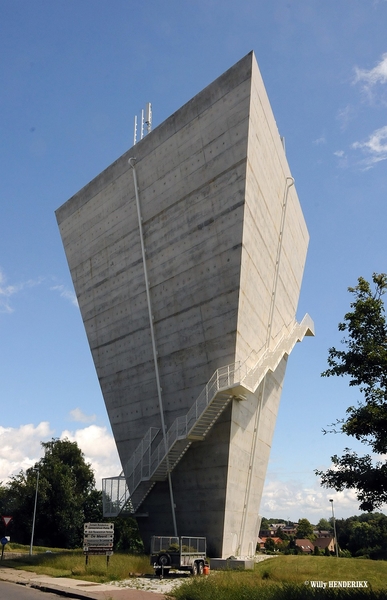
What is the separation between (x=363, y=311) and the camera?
12297 mm

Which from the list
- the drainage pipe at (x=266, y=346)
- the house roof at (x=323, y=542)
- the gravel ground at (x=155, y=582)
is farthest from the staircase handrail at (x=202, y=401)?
the house roof at (x=323, y=542)

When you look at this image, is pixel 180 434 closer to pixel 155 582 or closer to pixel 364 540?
pixel 155 582

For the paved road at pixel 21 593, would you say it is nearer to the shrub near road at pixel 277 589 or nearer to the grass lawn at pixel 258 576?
the grass lawn at pixel 258 576

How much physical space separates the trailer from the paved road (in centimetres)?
494

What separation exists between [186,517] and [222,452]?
4.32 meters

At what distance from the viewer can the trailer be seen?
1903cm

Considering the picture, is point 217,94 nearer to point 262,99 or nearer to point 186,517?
point 262,99

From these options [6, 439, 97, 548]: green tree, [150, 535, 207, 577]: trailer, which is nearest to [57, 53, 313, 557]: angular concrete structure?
[150, 535, 207, 577]: trailer

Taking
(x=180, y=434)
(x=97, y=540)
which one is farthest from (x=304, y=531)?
(x=97, y=540)

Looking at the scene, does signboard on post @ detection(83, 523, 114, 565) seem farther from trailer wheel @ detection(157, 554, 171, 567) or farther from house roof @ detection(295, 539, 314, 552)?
house roof @ detection(295, 539, 314, 552)

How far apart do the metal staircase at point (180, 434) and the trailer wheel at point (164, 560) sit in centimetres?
559

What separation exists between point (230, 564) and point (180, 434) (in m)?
6.16

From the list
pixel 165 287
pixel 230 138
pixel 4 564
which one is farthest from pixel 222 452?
pixel 230 138

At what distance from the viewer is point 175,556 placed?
19312 millimetres
